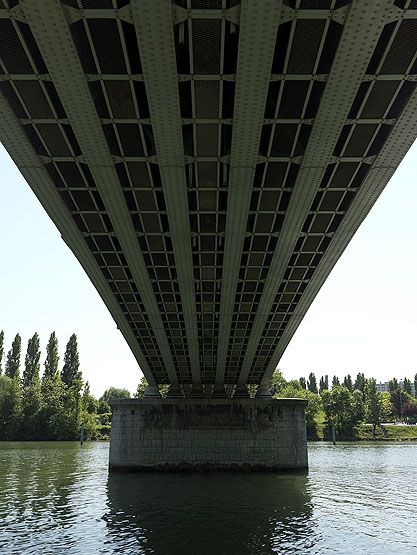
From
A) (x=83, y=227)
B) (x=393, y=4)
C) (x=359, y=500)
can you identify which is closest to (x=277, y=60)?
(x=393, y=4)

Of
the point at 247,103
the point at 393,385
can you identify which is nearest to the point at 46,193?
the point at 247,103

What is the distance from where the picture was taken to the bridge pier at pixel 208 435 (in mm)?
40688

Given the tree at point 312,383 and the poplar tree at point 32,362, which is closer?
the poplar tree at point 32,362

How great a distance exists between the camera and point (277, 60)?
12.5 m

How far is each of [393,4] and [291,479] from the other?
33.1 metres

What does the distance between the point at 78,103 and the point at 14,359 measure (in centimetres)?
11780

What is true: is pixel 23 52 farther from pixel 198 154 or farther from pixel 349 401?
pixel 349 401

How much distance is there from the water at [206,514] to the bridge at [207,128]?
1123 cm

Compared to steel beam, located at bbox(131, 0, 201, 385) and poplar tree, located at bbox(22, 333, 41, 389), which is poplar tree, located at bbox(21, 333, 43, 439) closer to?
poplar tree, located at bbox(22, 333, 41, 389)

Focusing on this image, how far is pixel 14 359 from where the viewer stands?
11950cm

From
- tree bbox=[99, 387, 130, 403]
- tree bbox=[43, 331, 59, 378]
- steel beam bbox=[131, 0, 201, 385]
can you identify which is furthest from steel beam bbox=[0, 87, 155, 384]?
tree bbox=[99, 387, 130, 403]

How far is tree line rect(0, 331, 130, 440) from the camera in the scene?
98750 mm

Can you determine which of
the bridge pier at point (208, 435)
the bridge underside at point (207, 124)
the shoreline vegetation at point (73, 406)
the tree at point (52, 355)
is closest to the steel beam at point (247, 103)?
the bridge underside at point (207, 124)

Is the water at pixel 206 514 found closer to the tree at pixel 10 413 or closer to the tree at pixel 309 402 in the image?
the tree at pixel 10 413
